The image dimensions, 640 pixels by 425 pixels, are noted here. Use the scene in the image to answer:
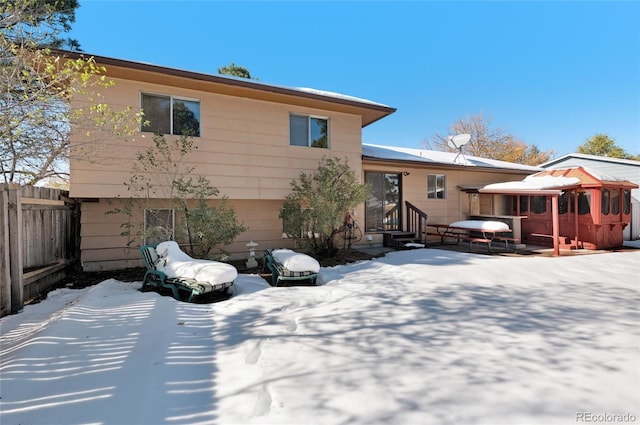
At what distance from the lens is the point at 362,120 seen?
33.4 ft

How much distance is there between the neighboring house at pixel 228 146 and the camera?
6.67 meters

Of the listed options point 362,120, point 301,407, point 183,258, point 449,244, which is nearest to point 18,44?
point 183,258

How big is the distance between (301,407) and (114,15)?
10.0 metres

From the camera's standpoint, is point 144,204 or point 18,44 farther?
point 144,204

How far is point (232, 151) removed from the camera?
307 inches

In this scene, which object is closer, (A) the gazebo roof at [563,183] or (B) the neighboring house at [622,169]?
(A) the gazebo roof at [563,183]

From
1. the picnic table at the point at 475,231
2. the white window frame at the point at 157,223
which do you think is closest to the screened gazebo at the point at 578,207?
the picnic table at the point at 475,231

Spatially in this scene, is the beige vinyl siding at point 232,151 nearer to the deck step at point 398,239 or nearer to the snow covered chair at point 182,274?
the snow covered chair at point 182,274

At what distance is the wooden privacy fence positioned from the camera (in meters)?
4.04

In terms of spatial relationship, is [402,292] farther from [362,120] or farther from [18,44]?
[18,44]

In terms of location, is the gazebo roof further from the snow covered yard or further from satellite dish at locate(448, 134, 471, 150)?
the snow covered yard

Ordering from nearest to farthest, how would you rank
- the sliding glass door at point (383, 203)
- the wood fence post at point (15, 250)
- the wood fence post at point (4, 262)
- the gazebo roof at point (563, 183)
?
1. the wood fence post at point (4, 262)
2. the wood fence post at point (15, 250)
3. the gazebo roof at point (563, 183)
4. the sliding glass door at point (383, 203)

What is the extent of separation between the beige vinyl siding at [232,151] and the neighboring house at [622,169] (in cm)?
1290

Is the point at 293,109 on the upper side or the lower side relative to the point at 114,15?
lower
